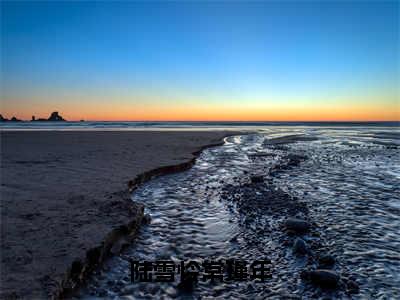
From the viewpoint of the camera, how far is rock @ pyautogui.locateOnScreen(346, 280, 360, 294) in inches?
158

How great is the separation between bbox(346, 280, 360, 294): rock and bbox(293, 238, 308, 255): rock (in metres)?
0.97

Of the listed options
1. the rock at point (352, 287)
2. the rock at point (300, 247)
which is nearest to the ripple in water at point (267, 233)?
the rock at point (352, 287)

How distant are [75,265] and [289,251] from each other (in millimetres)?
3587

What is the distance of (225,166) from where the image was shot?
14.1 metres

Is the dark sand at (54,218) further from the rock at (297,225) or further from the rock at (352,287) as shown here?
the rock at (352,287)

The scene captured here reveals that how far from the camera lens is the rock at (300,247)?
512 cm

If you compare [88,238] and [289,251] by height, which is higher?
[88,238]

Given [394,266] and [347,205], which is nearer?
[394,266]

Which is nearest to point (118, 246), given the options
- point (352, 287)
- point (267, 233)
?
point (267, 233)

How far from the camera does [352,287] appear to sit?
4098mm

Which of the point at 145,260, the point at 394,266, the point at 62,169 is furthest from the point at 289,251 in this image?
the point at 62,169

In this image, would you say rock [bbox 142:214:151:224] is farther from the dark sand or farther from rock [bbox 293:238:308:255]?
rock [bbox 293:238:308:255]

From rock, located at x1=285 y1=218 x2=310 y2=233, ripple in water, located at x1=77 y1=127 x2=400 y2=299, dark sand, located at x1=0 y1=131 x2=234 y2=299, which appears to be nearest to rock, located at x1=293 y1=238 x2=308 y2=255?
ripple in water, located at x1=77 y1=127 x2=400 y2=299

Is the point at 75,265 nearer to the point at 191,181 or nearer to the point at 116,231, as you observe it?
the point at 116,231
